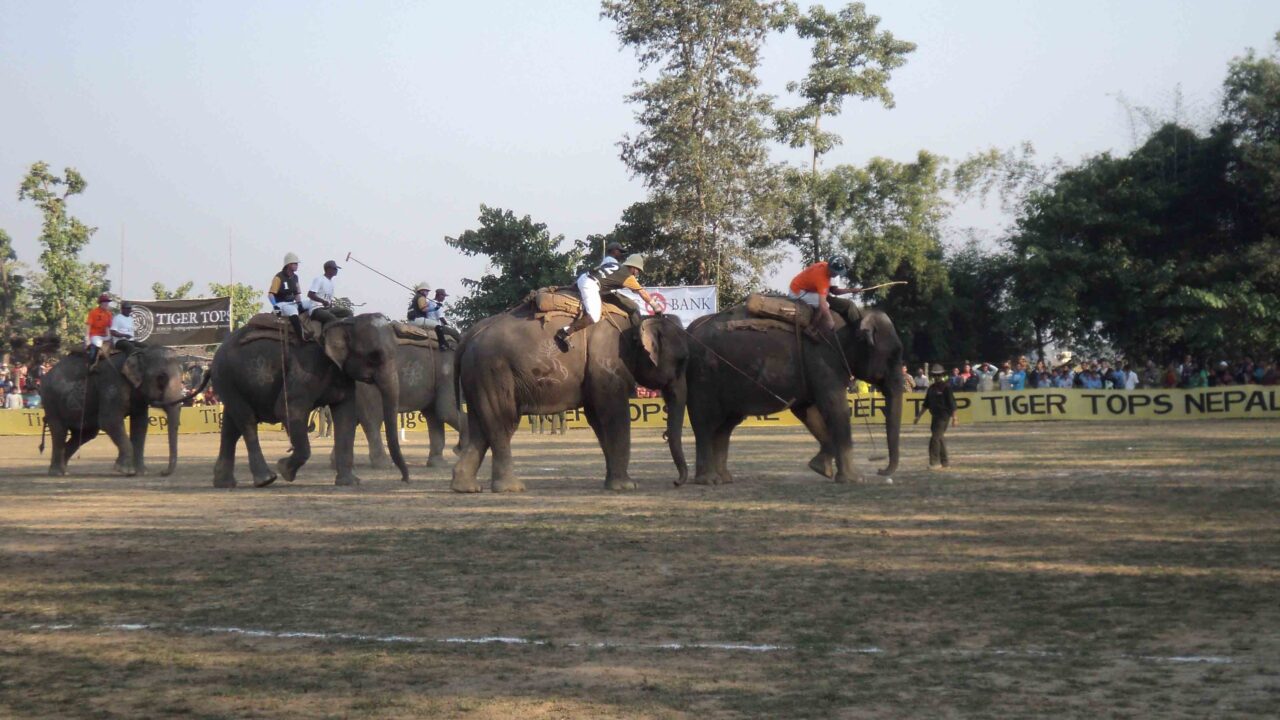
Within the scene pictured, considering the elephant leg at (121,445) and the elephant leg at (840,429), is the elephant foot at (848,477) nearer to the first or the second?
the elephant leg at (840,429)

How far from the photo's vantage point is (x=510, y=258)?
57594 mm

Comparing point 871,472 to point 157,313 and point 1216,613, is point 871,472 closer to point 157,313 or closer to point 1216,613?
point 1216,613

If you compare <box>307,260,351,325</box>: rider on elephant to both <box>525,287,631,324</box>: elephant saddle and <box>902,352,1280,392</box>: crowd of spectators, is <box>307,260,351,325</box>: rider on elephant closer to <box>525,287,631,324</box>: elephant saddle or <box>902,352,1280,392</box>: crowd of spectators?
<box>525,287,631,324</box>: elephant saddle

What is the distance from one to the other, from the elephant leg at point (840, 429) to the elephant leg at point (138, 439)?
1119 centimetres

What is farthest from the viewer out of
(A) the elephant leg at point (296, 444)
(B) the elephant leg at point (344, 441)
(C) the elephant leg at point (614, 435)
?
(B) the elephant leg at point (344, 441)

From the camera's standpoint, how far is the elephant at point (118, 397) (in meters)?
23.8

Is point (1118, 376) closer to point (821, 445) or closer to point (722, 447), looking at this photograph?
point (821, 445)

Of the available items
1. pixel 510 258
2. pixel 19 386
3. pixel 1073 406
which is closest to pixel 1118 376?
pixel 1073 406

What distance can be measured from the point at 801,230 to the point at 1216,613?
165ft

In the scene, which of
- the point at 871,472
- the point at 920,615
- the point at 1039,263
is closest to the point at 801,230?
the point at 1039,263

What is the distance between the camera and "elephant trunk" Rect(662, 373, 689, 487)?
18922 millimetres

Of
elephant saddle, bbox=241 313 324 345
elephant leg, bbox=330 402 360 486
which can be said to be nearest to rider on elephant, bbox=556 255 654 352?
elephant leg, bbox=330 402 360 486

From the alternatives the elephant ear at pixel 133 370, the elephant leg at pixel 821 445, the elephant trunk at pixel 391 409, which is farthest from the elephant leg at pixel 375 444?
the elephant leg at pixel 821 445

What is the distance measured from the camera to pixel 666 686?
292 inches
